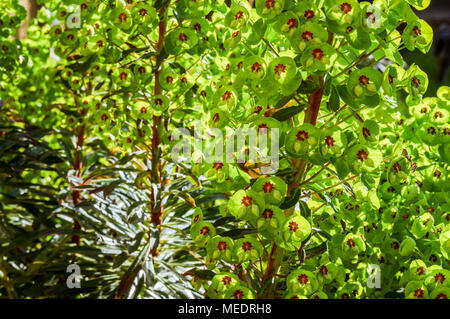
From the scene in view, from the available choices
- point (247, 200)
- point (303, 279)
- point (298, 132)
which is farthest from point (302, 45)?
point (303, 279)

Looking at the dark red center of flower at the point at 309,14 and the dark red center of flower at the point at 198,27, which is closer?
the dark red center of flower at the point at 309,14

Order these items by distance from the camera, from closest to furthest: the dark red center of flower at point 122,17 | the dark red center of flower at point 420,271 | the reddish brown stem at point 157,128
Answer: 1. the dark red center of flower at point 420,271
2. the dark red center of flower at point 122,17
3. the reddish brown stem at point 157,128

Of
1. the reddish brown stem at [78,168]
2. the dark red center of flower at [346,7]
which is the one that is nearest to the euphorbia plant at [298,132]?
the dark red center of flower at [346,7]

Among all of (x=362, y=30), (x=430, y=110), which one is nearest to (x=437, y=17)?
(x=430, y=110)

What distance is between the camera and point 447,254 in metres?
0.78

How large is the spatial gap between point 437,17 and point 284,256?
6.28 meters

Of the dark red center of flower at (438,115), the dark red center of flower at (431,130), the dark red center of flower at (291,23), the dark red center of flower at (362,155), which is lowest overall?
the dark red center of flower at (362,155)

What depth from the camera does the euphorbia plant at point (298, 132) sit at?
708mm

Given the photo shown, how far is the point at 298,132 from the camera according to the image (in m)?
0.71

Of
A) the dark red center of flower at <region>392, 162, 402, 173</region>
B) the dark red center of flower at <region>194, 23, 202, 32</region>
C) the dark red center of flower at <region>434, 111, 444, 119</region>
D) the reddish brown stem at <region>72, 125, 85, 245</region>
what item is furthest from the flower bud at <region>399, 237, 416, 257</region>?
the reddish brown stem at <region>72, 125, 85, 245</region>

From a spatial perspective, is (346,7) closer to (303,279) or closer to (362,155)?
(362,155)

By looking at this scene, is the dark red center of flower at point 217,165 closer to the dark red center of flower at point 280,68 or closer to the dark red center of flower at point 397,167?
the dark red center of flower at point 280,68

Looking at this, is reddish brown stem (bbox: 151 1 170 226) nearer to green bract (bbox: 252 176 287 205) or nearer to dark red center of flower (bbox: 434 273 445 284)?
green bract (bbox: 252 176 287 205)
